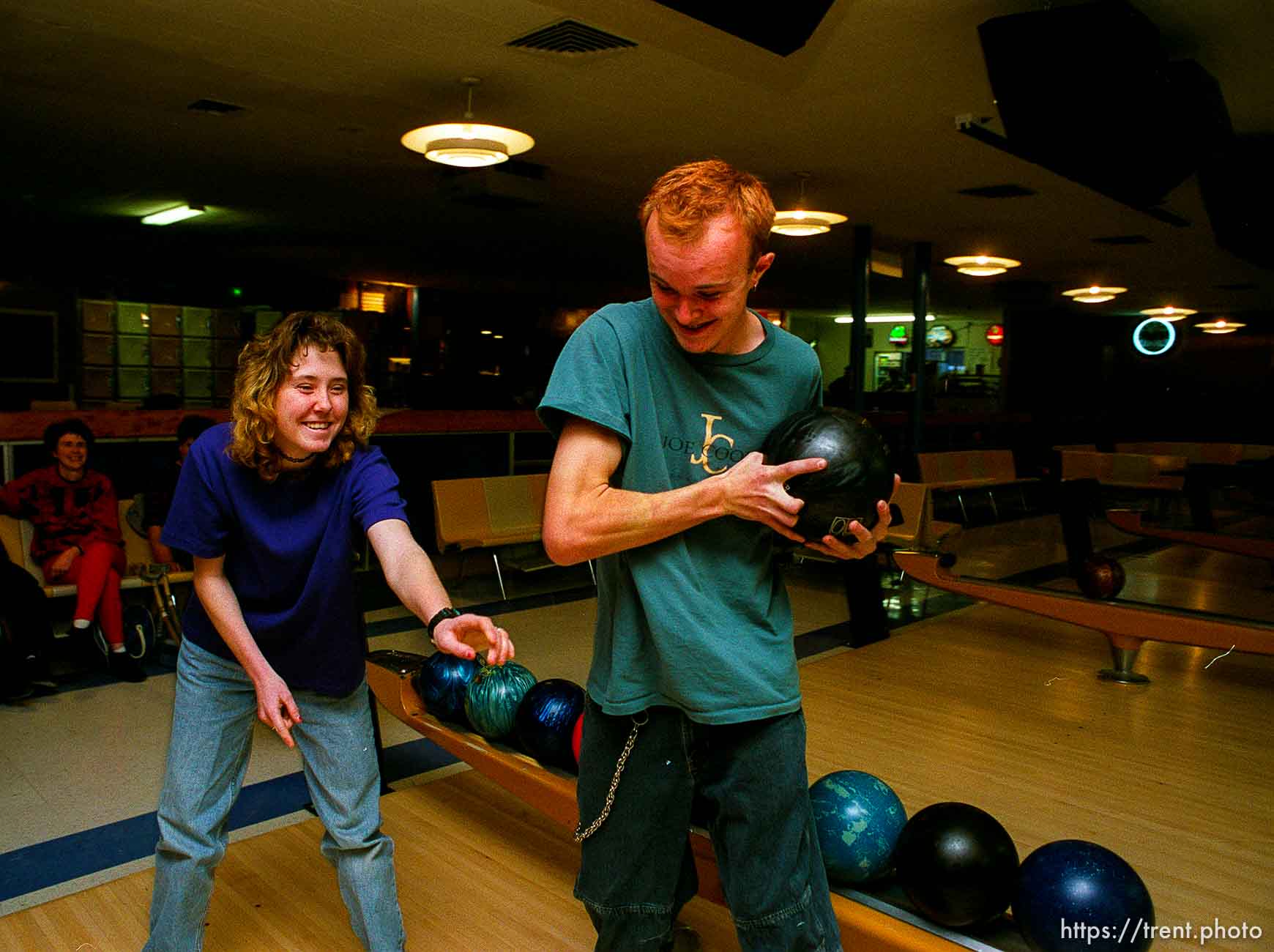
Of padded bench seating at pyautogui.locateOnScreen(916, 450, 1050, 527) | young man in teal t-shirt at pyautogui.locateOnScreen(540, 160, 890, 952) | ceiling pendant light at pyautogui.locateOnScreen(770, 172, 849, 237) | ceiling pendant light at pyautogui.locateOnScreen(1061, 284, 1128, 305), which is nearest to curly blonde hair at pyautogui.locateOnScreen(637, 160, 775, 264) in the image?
young man in teal t-shirt at pyautogui.locateOnScreen(540, 160, 890, 952)

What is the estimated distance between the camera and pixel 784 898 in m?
1.25

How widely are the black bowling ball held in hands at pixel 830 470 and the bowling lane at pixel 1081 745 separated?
145 centimetres

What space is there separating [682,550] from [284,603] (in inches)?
32.4

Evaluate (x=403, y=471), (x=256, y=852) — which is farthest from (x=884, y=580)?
(x=256, y=852)

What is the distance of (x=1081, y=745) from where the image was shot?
3.17 m

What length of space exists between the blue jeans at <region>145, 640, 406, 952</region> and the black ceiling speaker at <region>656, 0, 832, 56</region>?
2054mm

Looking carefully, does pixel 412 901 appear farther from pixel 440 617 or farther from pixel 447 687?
pixel 440 617

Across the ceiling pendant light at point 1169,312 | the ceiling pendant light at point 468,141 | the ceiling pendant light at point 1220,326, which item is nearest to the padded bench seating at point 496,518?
the ceiling pendant light at point 468,141

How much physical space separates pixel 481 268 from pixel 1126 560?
8.33 m

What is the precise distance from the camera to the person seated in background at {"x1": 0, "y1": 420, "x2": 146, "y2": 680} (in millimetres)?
3777

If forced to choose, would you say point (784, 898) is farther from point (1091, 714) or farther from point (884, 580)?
point (884, 580)

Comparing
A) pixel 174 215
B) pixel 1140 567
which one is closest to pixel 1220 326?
pixel 1140 567

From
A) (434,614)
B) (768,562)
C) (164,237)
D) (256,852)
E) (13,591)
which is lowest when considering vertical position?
(256,852)

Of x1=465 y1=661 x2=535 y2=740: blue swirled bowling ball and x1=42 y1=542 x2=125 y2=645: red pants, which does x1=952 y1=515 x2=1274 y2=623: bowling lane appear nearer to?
x1=465 y1=661 x2=535 y2=740: blue swirled bowling ball
